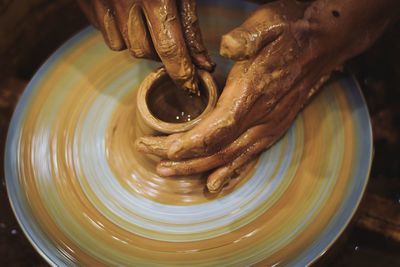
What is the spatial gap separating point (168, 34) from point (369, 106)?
39.2 inches

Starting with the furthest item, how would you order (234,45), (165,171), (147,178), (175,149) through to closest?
(147,178)
(165,171)
(175,149)
(234,45)

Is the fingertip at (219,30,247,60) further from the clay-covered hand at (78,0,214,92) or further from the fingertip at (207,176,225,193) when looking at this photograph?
the fingertip at (207,176,225,193)

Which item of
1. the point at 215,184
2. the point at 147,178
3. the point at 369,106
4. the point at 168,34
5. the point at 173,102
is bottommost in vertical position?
the point at 369,106

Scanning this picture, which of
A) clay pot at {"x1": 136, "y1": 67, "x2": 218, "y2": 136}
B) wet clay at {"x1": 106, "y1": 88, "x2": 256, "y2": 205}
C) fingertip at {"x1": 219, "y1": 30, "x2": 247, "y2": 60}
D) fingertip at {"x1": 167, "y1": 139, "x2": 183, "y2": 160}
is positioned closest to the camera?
fingertip at {"x1": 219, "y1": 30, "x2": 247, "y2": 60}

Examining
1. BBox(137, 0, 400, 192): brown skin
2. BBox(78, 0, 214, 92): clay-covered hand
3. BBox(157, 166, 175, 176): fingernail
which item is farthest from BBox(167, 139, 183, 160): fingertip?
BBox(78, 0, 214, 92): clay-covered hand

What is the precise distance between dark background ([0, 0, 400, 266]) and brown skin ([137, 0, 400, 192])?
274 millimetres

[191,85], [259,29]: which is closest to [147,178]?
[191,85]

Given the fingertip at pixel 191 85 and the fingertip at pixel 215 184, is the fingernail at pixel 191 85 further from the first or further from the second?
the fingertip at pixel 215 184

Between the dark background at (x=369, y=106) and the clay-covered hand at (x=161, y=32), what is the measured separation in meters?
0.68

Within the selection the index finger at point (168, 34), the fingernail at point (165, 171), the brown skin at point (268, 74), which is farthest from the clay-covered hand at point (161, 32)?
the fingernail at point (165, 171)

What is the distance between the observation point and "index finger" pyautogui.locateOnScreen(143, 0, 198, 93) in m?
1.57

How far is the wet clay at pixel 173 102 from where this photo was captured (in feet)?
5.88

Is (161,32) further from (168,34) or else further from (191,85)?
(191,85)

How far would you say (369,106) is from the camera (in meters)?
2.18
